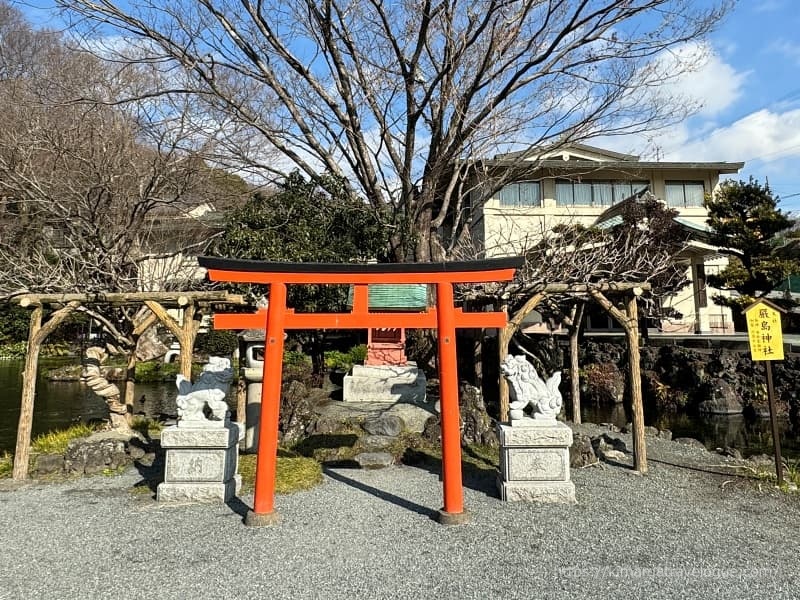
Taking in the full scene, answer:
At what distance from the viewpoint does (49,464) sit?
725 cm

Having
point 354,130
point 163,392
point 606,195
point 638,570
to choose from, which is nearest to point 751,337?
point 638,570

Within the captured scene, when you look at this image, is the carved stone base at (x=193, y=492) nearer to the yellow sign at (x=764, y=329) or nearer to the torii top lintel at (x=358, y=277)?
the torii top lintel at (x=358, y=277)

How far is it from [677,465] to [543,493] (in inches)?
124

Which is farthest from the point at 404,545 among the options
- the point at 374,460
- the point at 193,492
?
the point at 374,460

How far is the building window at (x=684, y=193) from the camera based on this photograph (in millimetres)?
25312

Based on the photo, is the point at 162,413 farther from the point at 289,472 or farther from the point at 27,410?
the point at 289,472

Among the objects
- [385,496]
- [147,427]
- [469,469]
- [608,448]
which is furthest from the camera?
[147,427]

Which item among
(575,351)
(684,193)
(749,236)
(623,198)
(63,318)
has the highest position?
(684,193)

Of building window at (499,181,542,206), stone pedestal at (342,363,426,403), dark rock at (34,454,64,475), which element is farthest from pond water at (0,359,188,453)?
building window at (499,181,542,206)

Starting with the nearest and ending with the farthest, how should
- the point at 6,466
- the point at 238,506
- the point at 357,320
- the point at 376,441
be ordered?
the point at 238,506, the point at 357,320, the point at 6,466, the point at 376,441

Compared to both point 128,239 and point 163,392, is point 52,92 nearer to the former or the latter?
point 128,239

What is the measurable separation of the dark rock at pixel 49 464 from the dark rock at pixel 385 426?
15.5 feet

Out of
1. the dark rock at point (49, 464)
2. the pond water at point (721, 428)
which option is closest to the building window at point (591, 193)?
the pond water at point (721, 428)

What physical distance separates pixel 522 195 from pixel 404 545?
Result: 863 inches
